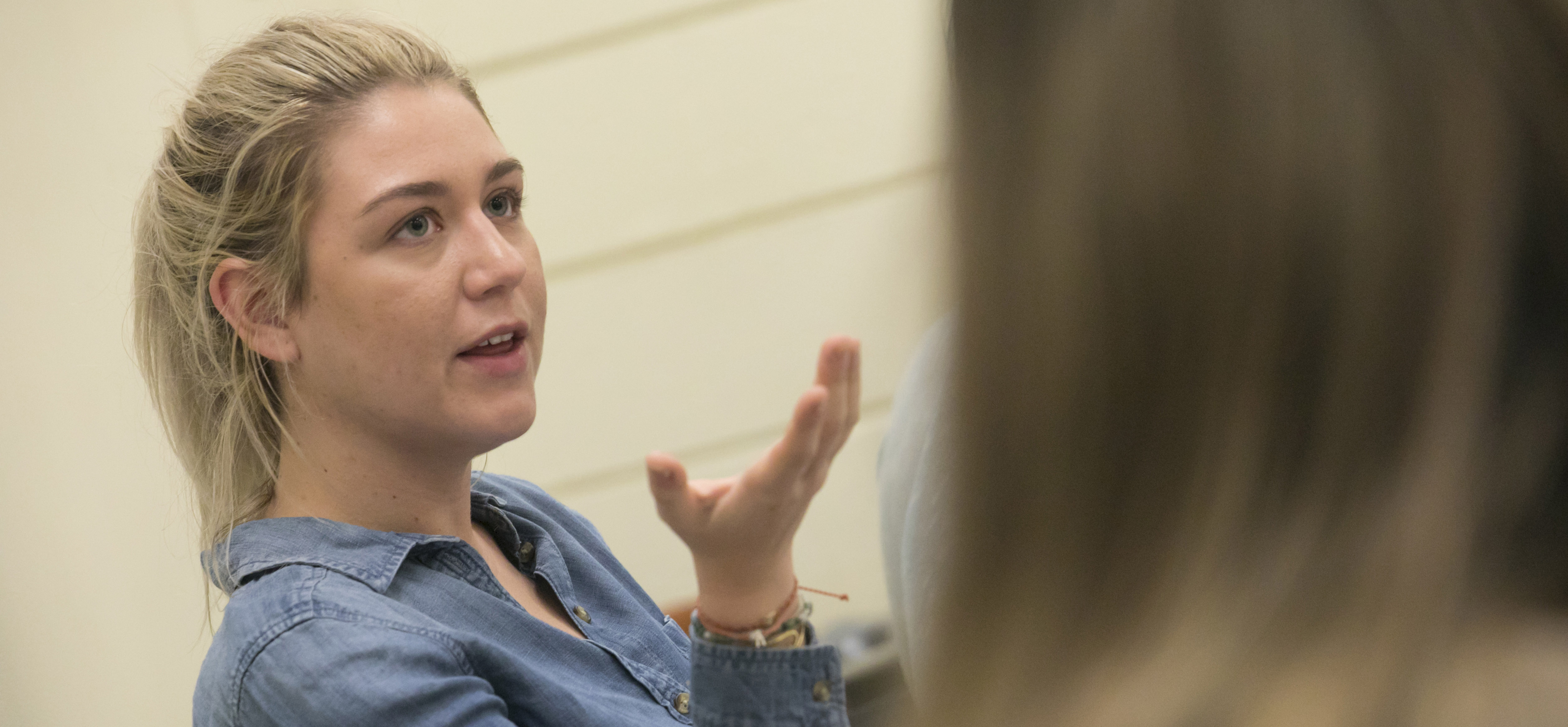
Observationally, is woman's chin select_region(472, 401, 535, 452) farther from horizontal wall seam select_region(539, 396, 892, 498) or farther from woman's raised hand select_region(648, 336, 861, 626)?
horizontal wall seam select_region(539, 396, 892, 498)

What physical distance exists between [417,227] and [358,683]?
0.48 m

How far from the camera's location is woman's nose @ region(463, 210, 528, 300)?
1.26m

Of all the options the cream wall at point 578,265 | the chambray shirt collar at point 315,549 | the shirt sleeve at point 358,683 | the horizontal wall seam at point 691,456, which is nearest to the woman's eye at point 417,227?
the chambray shirt collar at point 315,549

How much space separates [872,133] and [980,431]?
2.15 meters

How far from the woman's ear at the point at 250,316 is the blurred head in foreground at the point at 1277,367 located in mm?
963

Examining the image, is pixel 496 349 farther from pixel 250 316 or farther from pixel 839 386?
pixel 839 386

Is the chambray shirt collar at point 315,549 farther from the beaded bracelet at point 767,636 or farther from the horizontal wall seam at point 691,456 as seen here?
the horizontal wall seam at point 691,456

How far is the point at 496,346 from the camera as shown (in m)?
1.29

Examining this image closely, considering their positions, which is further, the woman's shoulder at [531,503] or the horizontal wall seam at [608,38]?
the horizontal wall seam at [608,38]

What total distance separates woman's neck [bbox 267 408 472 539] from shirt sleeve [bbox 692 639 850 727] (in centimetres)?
52

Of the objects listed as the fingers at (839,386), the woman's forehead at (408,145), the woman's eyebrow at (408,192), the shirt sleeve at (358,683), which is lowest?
the shirt sleeve at (358,683)

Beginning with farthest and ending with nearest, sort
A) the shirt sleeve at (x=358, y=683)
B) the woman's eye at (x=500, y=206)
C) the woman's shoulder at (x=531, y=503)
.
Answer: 1. the woman's shoulder at (x=531, y=503)
2. the woman's eye at (x=500, y=206)
3. the shirt sleeve at (x=358, y=683)

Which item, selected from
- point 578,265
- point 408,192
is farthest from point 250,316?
point 578,265

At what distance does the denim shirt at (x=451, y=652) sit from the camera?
0.88m
